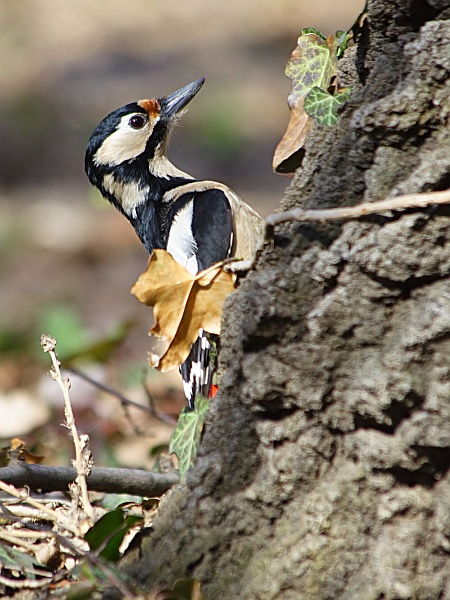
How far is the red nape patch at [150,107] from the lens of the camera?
4.05m

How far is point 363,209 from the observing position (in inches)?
65.4

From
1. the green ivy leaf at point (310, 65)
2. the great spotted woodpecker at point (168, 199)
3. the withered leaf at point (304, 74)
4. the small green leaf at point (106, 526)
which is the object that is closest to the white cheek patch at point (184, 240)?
the great spotted woodpecker at point (168, 199)

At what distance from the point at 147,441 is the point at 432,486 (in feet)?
9.70

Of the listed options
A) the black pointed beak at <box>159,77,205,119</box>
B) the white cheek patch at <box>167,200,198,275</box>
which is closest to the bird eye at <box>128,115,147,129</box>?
the black pointed beak at <box>159,77,205,119</box>

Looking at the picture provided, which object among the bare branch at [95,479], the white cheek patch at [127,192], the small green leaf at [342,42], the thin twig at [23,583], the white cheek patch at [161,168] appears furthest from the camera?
the white cheek patch at [161,168]

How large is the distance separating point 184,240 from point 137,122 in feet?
3.13

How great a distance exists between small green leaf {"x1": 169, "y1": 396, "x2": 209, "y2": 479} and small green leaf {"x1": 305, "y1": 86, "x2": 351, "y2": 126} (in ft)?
2.33

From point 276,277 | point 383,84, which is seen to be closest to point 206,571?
point 276,277

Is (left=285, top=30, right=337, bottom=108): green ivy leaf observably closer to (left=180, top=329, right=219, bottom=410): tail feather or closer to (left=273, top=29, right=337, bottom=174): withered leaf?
(left=273, top=29, right=337, bottom=174): withered leaf

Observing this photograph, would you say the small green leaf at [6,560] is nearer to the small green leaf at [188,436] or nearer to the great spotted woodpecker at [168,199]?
the small green leaf at [188,436]

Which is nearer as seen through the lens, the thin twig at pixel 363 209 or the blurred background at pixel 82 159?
the thin twig at pixel 363 209

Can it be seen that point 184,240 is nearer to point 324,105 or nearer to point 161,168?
point 161,168

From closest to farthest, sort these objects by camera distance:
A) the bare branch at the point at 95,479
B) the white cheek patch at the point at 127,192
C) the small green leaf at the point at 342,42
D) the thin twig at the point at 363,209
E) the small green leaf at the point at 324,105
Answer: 1. the thin twig at the point at 363,209
2. the small green leaf at the point at 324,105
3. the small green leaf at the point at 342,42
4. the bare branch at the point at 95,479
5. the white cheek patch at the point at 127,192

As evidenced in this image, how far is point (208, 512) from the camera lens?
1.79 meters
